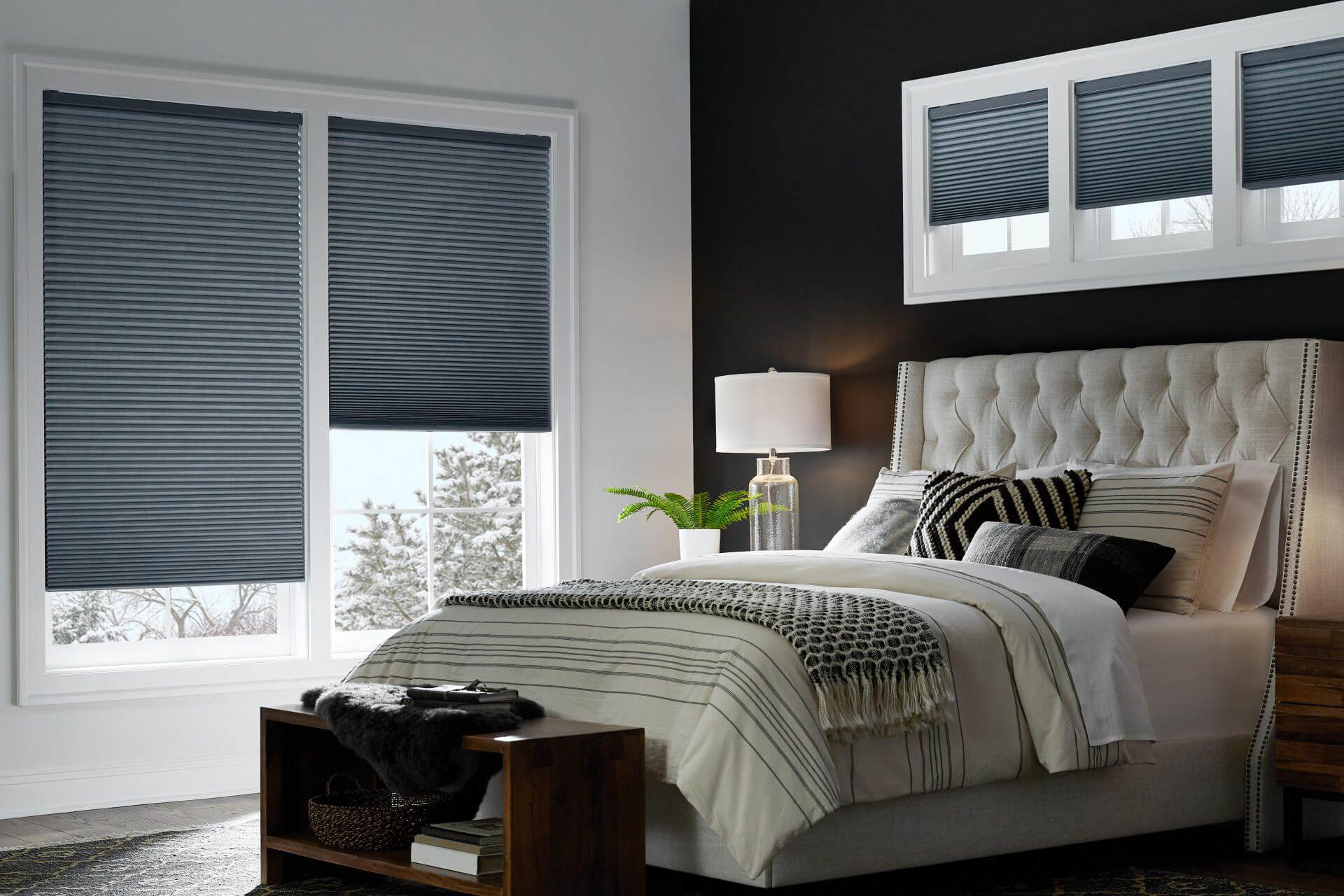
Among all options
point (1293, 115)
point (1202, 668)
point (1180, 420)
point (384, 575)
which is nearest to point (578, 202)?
point (384, 575)

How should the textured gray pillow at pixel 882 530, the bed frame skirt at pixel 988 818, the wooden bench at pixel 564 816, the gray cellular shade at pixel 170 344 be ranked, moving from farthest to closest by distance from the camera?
1. the gray cellular shade at pixel 170 344
2. the textured gray pillow at pixel 882 530
3. the bed frame skirt at pixel 988 818
4. the wooden bench at pixel 564 816

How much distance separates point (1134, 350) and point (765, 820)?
238cm

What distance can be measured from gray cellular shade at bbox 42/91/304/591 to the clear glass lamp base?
5.35 feet

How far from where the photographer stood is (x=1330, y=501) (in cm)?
430

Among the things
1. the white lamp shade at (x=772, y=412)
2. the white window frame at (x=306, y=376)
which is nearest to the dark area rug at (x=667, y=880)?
the white window frame at (x=306, y=376)

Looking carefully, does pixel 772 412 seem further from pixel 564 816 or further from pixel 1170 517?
pixel 564 816

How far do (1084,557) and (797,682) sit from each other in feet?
3.87

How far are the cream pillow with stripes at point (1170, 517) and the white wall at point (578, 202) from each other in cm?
234

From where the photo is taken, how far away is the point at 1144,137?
5.00 meters

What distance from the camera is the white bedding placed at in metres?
3.89

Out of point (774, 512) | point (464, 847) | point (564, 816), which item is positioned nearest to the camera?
point (564, 816)

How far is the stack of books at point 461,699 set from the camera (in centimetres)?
332

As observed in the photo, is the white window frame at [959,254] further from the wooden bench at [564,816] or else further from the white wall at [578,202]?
the wooden bench at [564,816]

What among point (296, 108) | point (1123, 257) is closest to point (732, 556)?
point (1123, 257)
